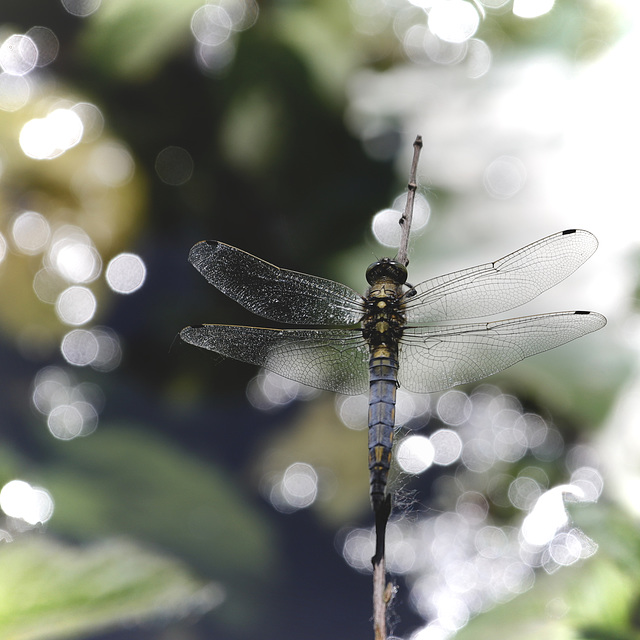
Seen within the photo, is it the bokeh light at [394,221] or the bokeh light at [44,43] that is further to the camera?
the bokeh light at [44,43]

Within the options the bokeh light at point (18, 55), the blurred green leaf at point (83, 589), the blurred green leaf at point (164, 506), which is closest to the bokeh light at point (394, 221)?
the blurred green leaf at point (164, 506)

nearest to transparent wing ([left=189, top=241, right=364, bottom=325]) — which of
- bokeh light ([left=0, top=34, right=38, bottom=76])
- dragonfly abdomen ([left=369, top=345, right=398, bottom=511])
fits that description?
dragonfly abdomen ([left=369, top=345, right=398, bottom=511])

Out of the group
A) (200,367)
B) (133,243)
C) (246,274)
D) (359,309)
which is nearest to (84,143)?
(133,243)

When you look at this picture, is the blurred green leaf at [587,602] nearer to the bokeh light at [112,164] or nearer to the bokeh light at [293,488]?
the bokeh light at [293,488]

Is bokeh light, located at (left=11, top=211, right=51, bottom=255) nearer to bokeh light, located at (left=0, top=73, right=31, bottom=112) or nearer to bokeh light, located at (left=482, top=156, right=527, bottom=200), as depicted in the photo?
bokeh light, located at (left=0, top=73, right=31, bottom=112)

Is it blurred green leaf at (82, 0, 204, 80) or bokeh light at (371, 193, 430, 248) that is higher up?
blurred green leaf at (82, 0, 204, 80)
